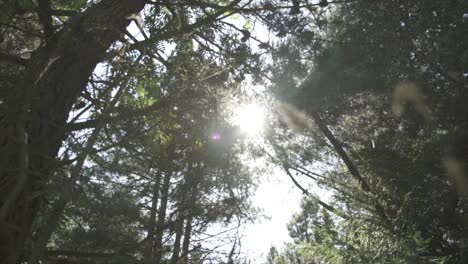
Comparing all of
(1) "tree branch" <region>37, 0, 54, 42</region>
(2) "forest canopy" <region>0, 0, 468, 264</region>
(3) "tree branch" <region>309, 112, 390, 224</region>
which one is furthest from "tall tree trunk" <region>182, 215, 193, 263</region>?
(3) "tree branch" <region>309, 112, 390, 224</region>

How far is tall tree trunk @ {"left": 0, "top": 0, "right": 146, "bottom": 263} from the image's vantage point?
4.34 feet

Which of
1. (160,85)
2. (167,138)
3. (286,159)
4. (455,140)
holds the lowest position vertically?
(160,85)

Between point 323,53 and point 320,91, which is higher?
point 320,91

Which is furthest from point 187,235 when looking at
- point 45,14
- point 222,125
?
point 45,14

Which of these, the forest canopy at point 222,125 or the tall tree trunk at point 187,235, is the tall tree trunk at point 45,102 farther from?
the tall tree trunk at point 187,235

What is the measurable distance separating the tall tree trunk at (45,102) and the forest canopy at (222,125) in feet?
0.04

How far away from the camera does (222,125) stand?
328 centimetres

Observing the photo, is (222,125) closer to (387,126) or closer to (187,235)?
(187,235)

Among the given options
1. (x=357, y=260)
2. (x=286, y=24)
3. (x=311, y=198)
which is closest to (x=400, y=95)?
(x=311, y=198)

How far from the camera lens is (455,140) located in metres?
6.31

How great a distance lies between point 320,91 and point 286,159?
4.69ft

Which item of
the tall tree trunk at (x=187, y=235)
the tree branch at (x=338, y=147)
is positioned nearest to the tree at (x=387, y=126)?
the tree branch at (x=338, y=147)

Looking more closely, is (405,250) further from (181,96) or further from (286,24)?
(181,96)

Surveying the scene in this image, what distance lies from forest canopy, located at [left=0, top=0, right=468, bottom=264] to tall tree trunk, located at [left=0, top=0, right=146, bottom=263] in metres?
0.01
